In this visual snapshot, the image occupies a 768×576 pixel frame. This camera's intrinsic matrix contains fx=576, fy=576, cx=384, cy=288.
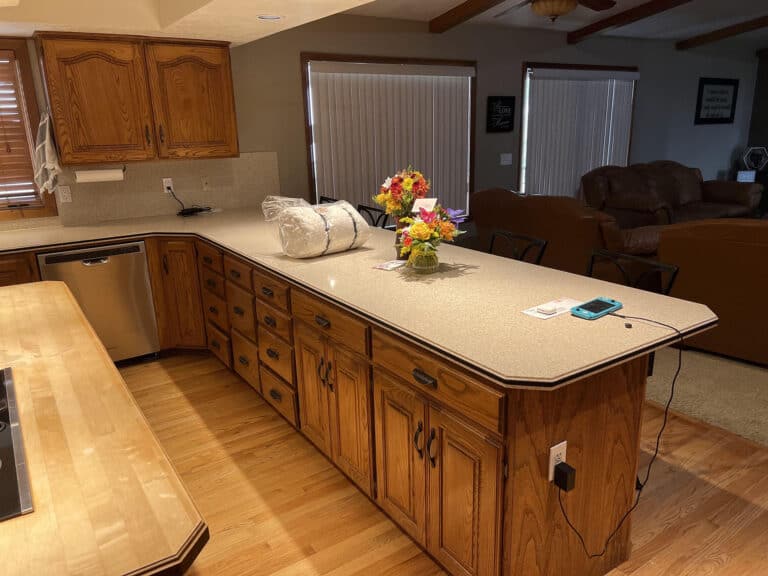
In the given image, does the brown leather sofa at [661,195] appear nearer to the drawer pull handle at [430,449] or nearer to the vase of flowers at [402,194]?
the vase of flowers at [402,194]

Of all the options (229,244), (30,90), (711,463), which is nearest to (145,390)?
(229,244)

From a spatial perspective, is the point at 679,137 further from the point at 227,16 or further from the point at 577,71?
the point at 227,16

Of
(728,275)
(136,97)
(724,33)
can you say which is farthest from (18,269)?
(724,33)

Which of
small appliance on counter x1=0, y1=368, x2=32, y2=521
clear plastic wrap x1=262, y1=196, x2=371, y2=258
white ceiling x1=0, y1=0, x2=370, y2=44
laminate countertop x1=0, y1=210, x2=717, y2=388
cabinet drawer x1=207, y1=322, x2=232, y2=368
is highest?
white ceiling x1=0, y1=0, x2=370, y2=44

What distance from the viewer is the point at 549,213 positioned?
15.6 ft

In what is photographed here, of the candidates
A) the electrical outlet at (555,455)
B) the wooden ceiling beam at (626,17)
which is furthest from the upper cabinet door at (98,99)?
the wooden ceiling beam at (626,17)

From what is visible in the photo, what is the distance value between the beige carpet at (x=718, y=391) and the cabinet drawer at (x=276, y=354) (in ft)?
6.65

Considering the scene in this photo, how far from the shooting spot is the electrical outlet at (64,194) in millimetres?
3892

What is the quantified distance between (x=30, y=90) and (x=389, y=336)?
3.28 metres

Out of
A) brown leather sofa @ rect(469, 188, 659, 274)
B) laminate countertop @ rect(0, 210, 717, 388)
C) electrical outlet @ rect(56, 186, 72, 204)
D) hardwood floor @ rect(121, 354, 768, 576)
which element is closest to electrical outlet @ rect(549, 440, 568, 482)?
laminate countertop @ rect(0, 210, 717, 388)

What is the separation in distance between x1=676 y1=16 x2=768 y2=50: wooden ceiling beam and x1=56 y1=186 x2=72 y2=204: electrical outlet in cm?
746

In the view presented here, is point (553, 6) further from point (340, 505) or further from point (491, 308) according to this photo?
point (340, 505)

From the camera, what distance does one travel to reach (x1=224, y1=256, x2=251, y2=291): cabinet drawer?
10.1 ft

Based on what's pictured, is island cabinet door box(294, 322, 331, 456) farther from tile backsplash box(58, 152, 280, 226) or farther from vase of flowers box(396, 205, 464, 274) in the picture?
tile backsplash box(58, 152, 280, 226)
